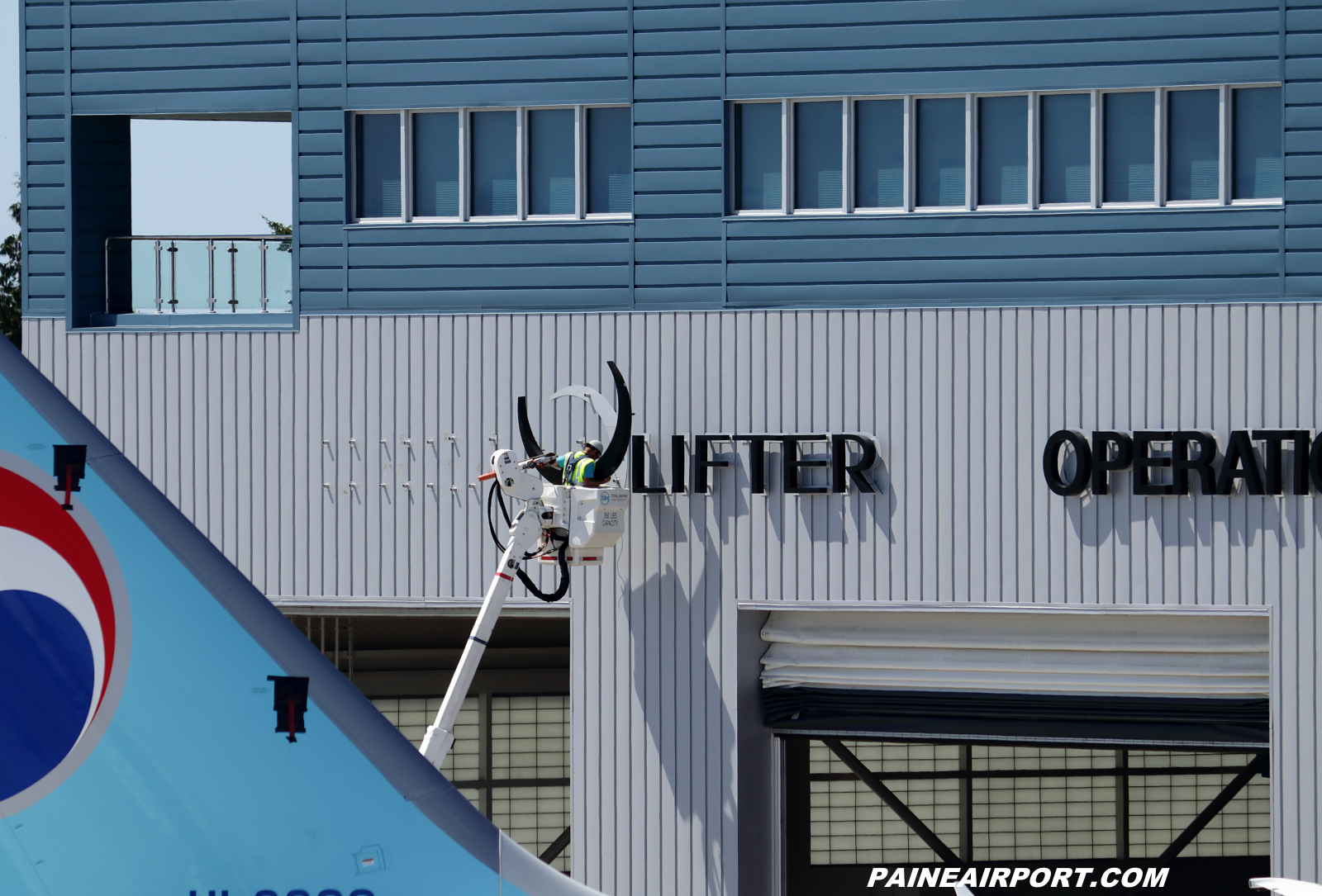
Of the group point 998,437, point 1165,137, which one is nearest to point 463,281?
point 998,437

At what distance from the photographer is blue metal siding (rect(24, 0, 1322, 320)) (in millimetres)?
17125

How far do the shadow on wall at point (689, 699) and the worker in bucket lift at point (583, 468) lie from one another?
1.44m

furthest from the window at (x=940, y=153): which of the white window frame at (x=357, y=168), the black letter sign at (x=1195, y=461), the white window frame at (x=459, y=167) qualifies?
the white window frame at (x=357, y=168)

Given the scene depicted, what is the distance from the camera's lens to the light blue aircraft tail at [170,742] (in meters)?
5.59

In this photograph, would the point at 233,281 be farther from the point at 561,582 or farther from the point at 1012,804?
the point at 1012,804

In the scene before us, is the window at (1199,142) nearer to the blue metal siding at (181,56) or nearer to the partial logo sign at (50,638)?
the blue metal siding at (181,56)

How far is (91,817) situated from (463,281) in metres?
13.7

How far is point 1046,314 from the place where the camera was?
1733 centimetres

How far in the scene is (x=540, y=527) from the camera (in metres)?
17.0

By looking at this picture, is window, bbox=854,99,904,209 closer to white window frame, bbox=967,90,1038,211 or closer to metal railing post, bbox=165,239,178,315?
white window frame, bbox=967,90,1038,211

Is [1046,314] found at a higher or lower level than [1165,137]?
lower

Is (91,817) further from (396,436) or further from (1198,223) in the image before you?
(1198,223)

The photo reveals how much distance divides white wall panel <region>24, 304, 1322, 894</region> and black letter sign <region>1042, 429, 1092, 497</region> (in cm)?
19

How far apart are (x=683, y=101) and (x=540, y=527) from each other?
20.5 ft
